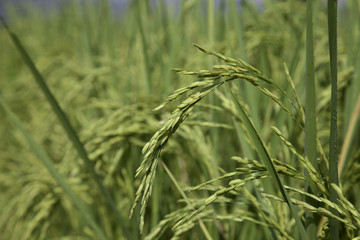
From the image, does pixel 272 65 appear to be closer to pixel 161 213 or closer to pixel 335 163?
pixel 161 213

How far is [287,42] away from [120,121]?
28.4 inches

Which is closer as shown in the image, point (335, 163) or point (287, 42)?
point (335, 163)

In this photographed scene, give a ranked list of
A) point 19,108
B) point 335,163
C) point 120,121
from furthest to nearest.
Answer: point 19,108, point 120,121, point 335,163

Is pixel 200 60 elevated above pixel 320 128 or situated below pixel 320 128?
above

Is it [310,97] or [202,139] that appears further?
[202,139]

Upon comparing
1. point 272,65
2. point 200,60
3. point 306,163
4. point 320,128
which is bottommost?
point 320,128

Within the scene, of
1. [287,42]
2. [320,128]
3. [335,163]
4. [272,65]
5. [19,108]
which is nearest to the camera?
[335,163]

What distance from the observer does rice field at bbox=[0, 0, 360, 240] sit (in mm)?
466

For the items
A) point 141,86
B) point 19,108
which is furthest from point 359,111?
point 19,108

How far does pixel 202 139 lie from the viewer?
855mm

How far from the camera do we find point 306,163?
1.51ft

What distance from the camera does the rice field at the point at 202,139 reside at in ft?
1.53

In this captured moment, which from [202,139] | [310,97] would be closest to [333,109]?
[310,97]

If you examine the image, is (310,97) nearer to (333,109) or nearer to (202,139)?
(333,109)
